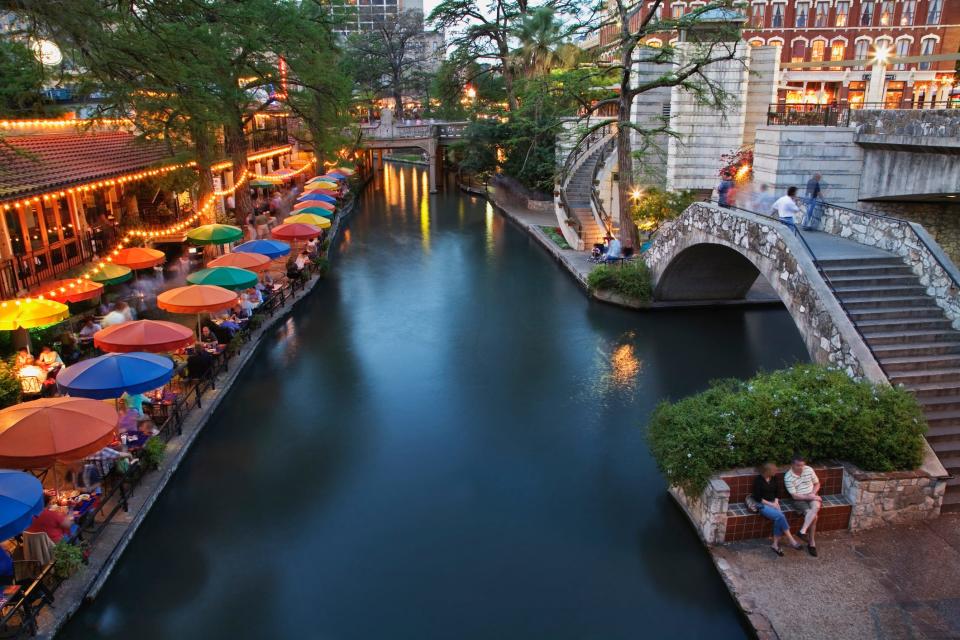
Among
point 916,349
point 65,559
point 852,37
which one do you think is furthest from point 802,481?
point 852,37

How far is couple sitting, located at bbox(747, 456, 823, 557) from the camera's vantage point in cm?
931

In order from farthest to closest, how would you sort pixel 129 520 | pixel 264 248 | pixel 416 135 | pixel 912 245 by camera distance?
pixel 416 135
pixel 264 248
pixel 912 245
pixel 129 520

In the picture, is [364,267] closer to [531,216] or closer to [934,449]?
[531,216]

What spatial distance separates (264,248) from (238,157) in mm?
10311

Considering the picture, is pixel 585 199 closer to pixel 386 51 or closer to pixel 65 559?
pixel 65 559

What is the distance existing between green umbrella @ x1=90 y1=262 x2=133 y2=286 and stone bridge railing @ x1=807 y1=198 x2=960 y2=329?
59.3ft

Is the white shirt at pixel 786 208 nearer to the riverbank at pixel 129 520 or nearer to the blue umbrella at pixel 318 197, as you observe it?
the riverbank at pixel 129 520

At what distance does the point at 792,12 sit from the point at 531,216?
23629 mm

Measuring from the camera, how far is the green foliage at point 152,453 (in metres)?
11.3

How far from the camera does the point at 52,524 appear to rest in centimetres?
895

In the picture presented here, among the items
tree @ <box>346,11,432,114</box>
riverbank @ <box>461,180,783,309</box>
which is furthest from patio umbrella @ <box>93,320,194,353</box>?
tree @ <box>346,11,432,114</box>

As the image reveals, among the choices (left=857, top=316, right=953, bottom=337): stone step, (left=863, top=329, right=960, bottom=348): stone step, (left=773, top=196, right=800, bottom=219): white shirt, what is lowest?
(left=863, top=329, right=960, bottom=348): stone step

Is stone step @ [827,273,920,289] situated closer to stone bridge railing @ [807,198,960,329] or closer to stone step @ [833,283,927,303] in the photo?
stone step @ [833,283,927,303]

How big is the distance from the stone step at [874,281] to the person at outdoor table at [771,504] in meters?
5.21
